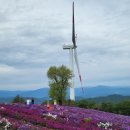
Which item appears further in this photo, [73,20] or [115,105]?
[73,20]

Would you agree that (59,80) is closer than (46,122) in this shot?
No

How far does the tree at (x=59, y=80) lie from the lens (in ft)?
342

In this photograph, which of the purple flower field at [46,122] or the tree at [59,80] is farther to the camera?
the tree at [59,80]

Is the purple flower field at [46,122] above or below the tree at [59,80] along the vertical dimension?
below

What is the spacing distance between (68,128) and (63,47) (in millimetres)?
90528

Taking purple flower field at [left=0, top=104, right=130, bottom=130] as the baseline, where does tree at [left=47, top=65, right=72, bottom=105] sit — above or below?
above

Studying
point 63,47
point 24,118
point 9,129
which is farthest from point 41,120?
point 63,47

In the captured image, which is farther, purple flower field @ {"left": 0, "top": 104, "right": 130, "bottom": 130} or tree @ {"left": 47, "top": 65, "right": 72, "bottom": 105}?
tree @ {"left": 47, "top": 65, "right": 72, "bottom": 105}

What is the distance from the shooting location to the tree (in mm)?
104125

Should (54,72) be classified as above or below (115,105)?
above

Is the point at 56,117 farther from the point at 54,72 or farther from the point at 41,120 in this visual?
the point at 54,72

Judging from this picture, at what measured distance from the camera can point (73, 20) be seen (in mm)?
113688

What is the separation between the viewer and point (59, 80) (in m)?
106

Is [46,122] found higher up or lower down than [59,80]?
lower down
